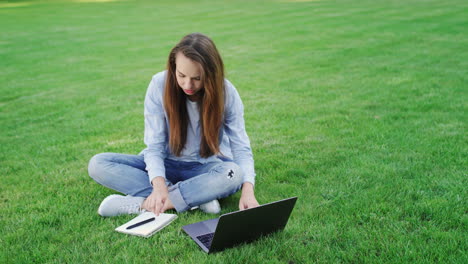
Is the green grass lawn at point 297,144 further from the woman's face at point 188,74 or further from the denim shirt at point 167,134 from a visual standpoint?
the woman's face at point 188,74

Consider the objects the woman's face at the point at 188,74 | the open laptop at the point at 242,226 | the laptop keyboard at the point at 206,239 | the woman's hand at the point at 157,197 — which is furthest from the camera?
the woman's hand at the point at 157,197

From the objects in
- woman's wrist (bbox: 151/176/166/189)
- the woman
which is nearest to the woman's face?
the woman

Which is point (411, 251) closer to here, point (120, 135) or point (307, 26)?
point (120, 135)

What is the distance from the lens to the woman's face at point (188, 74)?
118 inches

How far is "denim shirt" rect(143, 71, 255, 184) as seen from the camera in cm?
337

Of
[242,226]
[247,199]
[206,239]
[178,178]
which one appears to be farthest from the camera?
[178,178]

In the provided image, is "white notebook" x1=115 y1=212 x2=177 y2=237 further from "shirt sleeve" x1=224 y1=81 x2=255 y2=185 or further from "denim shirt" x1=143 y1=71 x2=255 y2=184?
"shirt sleeve" x1=224 y1=81 x2=255 y2=185

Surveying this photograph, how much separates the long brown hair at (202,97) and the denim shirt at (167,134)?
7 cm

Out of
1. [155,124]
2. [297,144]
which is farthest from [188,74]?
[297,144]

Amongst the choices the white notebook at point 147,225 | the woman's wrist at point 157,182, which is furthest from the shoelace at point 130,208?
the woman's wrist at point 157,182

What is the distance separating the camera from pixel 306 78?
8062mm

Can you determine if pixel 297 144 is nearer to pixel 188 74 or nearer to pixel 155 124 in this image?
pixel 155 124

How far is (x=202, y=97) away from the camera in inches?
133

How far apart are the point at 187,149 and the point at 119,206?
0.68 metres
